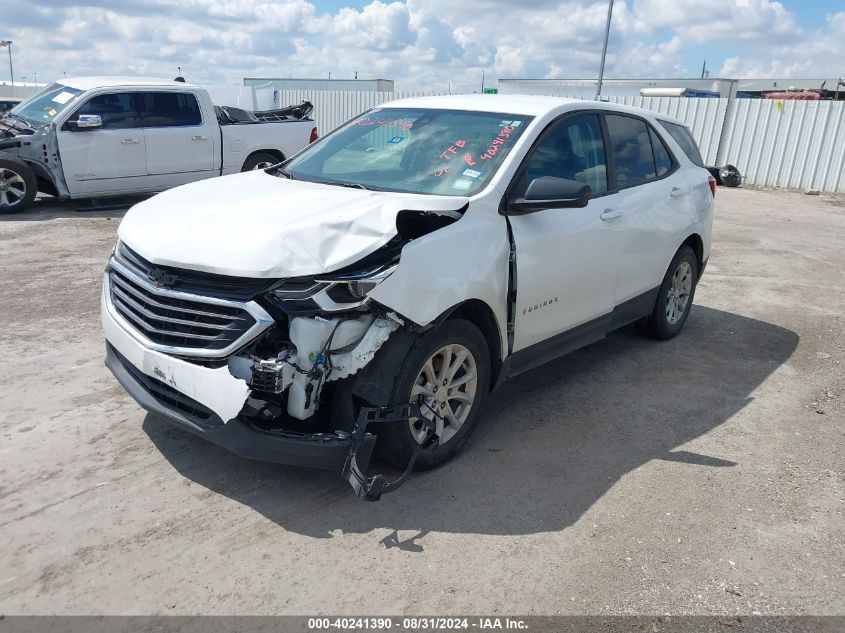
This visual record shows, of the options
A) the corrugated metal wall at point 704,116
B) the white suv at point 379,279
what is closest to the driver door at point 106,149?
the white suv at point 379,279

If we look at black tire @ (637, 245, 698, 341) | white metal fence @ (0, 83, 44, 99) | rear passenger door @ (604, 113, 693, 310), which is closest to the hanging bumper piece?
rear passenger door @ (604, 113, 693, 310)

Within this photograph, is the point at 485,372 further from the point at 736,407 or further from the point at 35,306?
the point at 35,306

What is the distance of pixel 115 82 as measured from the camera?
10453 mm

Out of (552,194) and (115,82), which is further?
(115,82)

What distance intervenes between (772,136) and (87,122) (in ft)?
52.2

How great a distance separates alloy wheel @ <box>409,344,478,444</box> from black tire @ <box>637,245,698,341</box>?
2561mm

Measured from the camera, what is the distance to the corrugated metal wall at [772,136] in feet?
56.2

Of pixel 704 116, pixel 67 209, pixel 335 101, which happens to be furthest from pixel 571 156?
pixel 335 101

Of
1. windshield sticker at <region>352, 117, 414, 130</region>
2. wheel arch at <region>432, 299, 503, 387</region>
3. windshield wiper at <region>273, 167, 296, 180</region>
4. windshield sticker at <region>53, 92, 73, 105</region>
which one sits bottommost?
wheel arch at <region>432, 299, 503, 387</region>

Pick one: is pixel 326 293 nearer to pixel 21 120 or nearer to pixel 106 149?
pixel 106 149

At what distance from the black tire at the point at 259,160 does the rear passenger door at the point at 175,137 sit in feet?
2.11

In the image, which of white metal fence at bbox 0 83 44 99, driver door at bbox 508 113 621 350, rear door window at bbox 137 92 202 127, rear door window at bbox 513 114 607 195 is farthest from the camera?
white metal fence at bbox 0 83 44 99

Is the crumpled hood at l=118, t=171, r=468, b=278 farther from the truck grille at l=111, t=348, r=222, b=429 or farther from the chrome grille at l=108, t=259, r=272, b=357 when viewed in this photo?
the truck grille at l=111, t=348, r=222, b=429

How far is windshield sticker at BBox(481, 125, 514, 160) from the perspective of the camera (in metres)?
4.14
